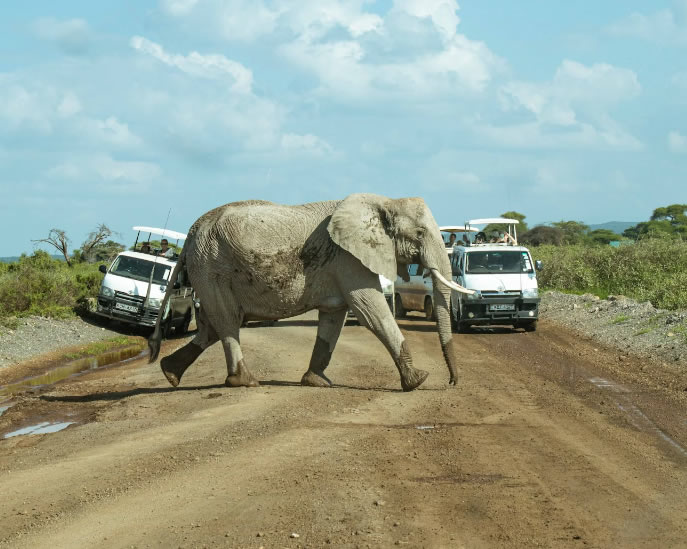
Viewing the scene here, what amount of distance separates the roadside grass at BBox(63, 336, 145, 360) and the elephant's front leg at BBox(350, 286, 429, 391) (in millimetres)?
9854

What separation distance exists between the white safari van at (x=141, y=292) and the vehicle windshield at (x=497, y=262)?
726cm

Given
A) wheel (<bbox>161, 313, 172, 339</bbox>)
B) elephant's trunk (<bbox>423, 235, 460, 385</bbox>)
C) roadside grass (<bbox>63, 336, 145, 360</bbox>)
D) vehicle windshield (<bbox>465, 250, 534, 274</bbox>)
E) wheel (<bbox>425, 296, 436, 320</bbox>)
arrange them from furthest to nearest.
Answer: wheel (<bbox>425, 296, 436, 320</bbox>), wheel (<bbox>161, 313, 172, 339</bbox>), vehicle windshield (<bbox>465, 250, 534, 274</bbox>), roadside grass (<bbox>63, 336, 145, 360</bbox>), elephant's trunk (<bbox>423, 235, 460, 385</bbox>)

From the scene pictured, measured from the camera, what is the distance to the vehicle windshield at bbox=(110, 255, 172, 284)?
85.7 feet

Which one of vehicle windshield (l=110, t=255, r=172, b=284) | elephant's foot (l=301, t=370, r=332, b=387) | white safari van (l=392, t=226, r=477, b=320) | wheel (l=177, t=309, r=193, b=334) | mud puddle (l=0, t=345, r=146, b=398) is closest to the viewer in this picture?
elephant's foot (l=301, t=370, r=332, b=387)

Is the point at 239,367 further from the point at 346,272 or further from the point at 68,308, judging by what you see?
the point at 68,308

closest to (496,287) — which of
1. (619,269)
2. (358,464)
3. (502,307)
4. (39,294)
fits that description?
(502,307)

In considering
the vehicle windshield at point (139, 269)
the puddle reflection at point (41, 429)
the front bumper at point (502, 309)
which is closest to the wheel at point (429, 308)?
the front bumper at point (502, 309)

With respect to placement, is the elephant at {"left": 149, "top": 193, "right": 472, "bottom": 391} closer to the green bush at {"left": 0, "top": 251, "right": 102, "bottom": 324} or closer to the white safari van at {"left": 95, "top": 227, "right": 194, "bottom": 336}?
the white safari van at {"left": 95, "top": 227, "right": 194, "bottom": 336}

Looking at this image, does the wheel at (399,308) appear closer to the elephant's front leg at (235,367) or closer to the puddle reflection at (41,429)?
the elephant's front leg at (235,367)

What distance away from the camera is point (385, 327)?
42.9 feet

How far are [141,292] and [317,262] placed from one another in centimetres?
1324

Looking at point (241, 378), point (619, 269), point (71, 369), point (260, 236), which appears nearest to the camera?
point (260, 236)

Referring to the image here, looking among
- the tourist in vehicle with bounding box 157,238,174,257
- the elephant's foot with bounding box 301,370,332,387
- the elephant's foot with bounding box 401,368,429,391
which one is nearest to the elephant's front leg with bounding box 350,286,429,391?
the elephant's foot with bounding box 401,368,429,391

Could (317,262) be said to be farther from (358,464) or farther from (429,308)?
(429,308)
